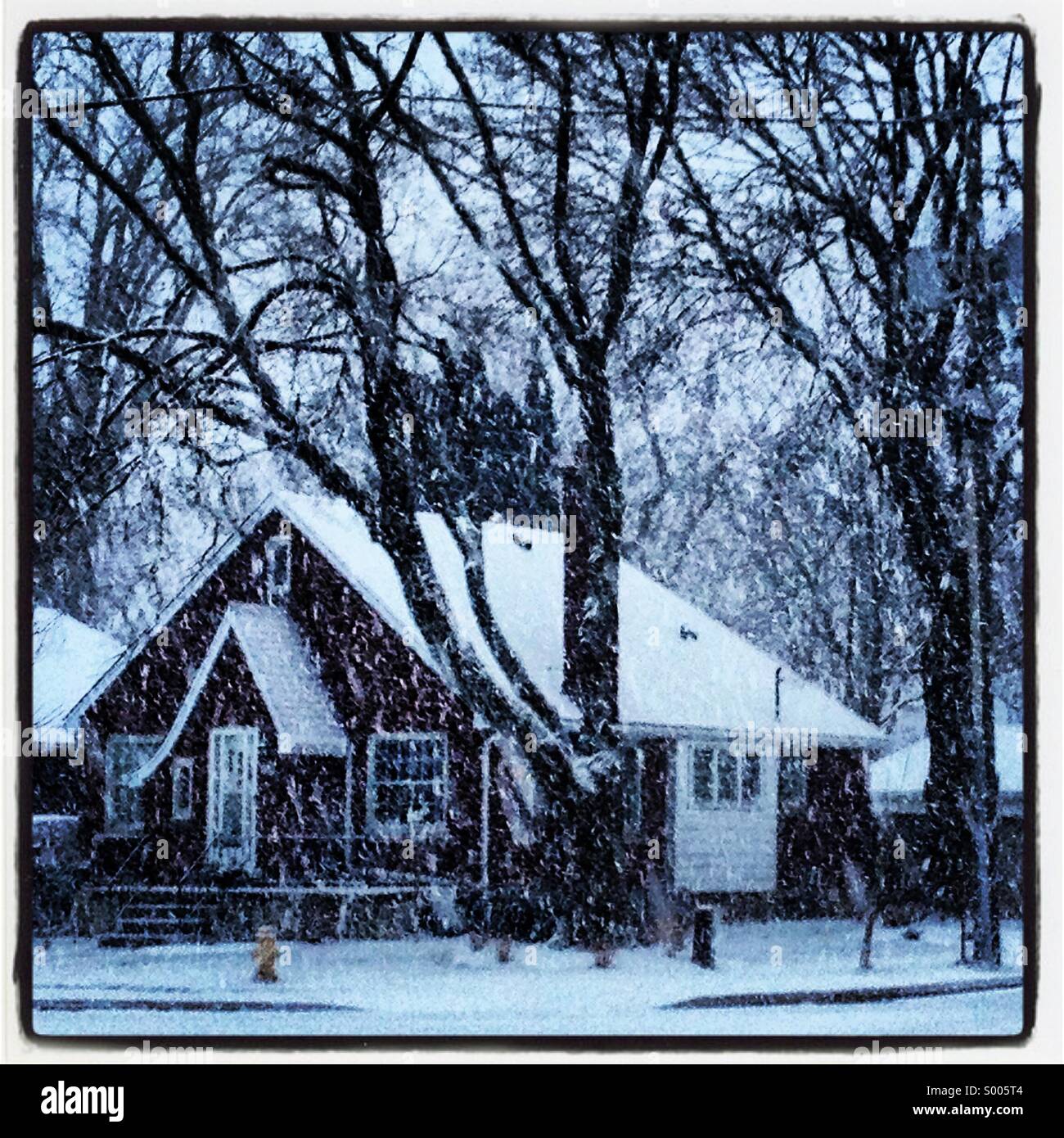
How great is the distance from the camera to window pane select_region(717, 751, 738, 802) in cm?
948

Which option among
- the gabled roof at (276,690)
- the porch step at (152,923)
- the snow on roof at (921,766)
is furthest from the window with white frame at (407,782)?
the snow on roof at (921,766)

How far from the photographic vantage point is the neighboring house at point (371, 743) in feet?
31.4

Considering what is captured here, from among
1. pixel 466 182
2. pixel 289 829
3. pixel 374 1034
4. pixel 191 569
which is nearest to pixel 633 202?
pixel 466 182

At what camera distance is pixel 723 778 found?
9.53 metres

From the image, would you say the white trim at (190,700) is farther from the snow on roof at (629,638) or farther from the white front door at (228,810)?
the snow on roof at (629,638)

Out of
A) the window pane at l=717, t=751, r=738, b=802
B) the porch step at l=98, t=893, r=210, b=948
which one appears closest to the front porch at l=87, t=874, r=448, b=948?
the porch step at l=98, t=893, r=210, b=948

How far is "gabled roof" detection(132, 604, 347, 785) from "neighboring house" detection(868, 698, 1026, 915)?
8.88 ft

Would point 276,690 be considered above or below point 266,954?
above

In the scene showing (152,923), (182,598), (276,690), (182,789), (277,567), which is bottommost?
(152,923)

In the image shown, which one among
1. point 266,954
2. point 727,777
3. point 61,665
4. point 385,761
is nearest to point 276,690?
point 385,761

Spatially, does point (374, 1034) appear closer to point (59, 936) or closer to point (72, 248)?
point (59, 936)

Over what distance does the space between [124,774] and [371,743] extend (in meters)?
1.21

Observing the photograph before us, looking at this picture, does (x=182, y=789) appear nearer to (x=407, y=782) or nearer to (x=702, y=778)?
(x=407, y=782)

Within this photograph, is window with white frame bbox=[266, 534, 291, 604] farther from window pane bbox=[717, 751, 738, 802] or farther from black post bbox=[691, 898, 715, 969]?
black post bbox=[691, 898, 715, 969]
